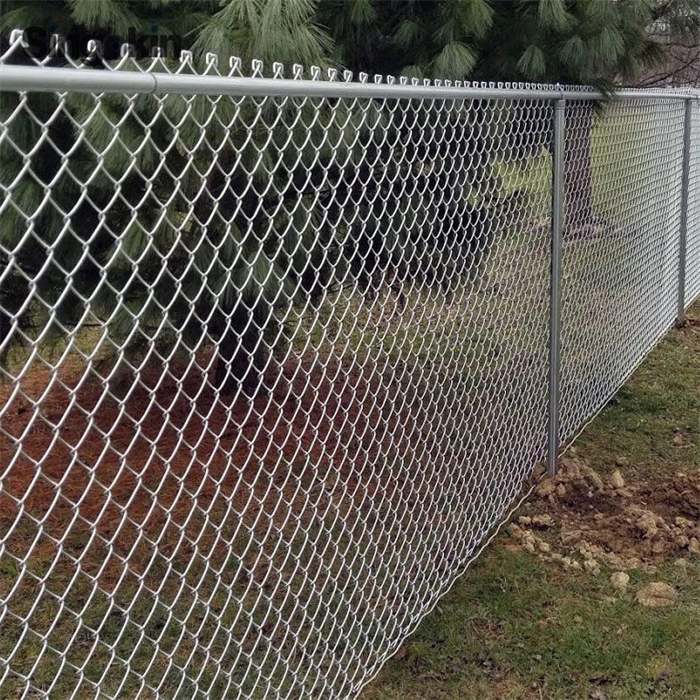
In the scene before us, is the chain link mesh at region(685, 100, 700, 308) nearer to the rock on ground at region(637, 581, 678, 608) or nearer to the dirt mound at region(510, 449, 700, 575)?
the dirt mound at region(510, 449, 700, 575)

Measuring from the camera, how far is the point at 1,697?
9.57 feet

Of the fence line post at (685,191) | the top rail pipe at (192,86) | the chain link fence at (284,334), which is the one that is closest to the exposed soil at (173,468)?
the chain link fence at (284,334)

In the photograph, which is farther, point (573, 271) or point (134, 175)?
point (573, 271)

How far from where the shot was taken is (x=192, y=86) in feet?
6.44

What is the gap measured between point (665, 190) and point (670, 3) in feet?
5.90

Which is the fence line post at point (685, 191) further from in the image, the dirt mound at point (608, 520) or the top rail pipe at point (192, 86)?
the top rail pipe at point (192, 86)

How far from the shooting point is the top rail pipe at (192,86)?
161cm

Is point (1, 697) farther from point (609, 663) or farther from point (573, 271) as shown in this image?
point (573, 271)

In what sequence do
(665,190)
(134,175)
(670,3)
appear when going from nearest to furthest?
(134,175), (670,3), (665,190)

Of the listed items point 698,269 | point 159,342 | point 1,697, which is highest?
point 159,342

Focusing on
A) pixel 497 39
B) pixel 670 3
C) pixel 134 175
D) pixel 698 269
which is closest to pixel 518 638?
pixel 134 175

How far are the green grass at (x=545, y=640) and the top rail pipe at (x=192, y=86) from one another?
1963mm

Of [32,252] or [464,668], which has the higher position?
[32,252]

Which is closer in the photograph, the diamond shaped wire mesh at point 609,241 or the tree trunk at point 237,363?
the tree trunk at point 237,363
